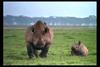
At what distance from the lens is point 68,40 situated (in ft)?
36.3

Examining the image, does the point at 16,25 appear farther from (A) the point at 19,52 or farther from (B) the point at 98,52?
(B) the point at 98,52

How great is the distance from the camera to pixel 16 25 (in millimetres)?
11055

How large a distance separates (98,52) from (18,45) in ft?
3.74

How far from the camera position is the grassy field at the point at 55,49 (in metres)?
11.0

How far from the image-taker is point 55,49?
11062mm

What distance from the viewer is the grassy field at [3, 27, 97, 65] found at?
→ 11039 mm

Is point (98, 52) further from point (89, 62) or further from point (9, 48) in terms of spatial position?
point (9, 48)

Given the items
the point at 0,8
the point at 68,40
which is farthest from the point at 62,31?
the point at 0,8

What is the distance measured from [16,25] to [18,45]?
29cm

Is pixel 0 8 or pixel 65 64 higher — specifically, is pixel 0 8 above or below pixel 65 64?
above

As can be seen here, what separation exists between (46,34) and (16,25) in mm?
447

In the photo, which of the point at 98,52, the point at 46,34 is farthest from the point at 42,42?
the point at 98,52

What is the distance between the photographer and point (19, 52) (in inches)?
436

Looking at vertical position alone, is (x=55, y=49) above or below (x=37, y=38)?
below
